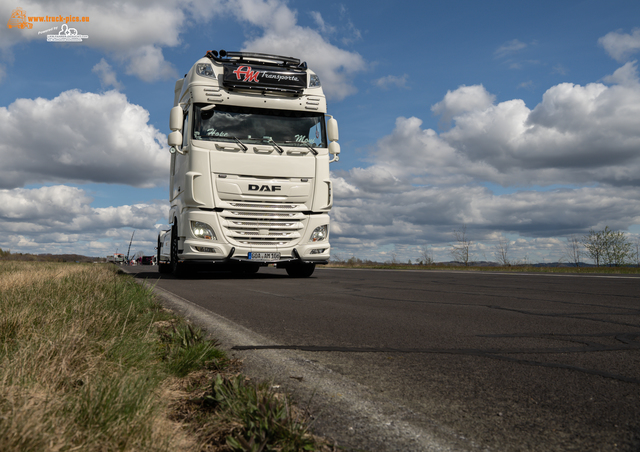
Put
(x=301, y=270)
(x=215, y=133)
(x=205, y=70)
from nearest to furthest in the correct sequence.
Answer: (x=215, y=133) < (x=205, y=70) < (x=301, y=270)

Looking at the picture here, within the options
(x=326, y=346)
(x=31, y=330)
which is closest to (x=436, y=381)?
(x=326, y=346)

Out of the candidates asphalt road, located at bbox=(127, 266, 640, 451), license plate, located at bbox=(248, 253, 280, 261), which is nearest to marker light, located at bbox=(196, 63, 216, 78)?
license plate, located at bbox=(248, 253, 280, 261)

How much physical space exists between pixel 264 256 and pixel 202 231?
1479mm

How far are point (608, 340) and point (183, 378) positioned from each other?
10.6 ft

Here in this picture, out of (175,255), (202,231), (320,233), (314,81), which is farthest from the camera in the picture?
(175,255)

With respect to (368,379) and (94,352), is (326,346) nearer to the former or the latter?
(368,379)

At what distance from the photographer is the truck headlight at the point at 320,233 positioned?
11.3 metres

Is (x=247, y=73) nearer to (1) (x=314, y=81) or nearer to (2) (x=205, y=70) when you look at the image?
(2) (x=205, y=70)

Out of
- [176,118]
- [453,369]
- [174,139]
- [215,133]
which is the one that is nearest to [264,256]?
[215,133]

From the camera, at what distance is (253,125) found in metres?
10.9

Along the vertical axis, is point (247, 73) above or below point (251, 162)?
above

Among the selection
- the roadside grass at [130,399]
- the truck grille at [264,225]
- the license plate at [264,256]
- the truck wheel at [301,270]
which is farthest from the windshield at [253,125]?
the roadside grass at [130,399]

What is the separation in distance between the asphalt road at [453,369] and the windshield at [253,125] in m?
5.76

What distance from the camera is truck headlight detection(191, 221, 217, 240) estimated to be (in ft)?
34.4
